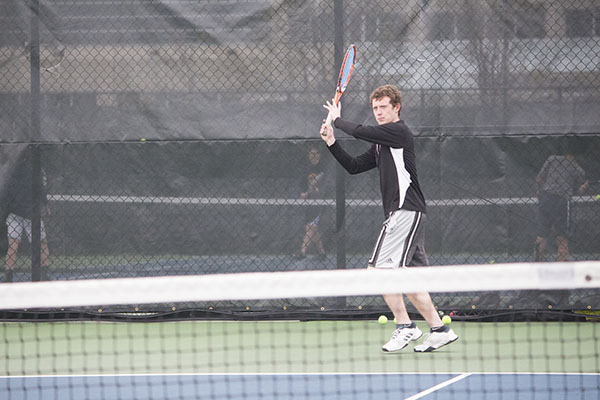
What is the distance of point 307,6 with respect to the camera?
243 inches

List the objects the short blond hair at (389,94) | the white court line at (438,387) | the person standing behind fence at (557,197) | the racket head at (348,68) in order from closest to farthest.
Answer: the white court line at (438,387) < the short blond hair at (389,94) < the racket head at (348,68) < the person standing behind fence at (557,197)

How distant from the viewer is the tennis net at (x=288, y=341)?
2855mm

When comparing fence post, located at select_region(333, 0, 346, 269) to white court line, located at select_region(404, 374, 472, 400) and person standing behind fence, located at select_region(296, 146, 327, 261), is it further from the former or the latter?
white court line, located at select_region(404, 374, 472, 400)

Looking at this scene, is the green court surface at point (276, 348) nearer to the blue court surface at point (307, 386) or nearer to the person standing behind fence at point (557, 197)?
the blue court surface at point (307, 386)

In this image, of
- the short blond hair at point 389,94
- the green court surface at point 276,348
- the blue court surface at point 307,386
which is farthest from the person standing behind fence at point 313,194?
the blue court surface at point 307,386

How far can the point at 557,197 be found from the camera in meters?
6.08

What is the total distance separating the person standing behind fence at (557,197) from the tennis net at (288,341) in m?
0.44

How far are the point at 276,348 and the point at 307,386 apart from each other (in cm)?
112

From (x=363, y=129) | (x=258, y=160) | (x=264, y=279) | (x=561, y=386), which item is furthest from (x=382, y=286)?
(x=258, y=160)

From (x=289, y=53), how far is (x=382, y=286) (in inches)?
141

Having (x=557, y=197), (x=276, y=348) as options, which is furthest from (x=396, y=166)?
(x=557, y=197)

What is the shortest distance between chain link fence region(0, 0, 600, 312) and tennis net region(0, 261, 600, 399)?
0.40 meters

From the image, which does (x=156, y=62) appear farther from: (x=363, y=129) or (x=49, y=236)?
(x=363, y=129)

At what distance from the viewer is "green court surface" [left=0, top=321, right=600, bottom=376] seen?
4695 mm
